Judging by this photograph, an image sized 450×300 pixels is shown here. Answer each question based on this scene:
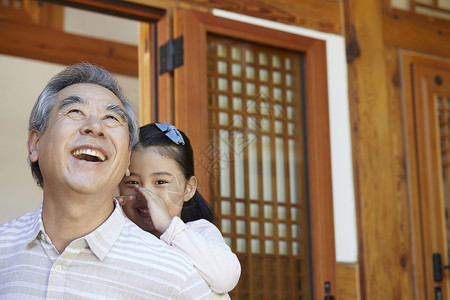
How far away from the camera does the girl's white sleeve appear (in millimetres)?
1925

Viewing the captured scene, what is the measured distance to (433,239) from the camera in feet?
12.1

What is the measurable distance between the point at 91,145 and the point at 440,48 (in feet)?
8.77

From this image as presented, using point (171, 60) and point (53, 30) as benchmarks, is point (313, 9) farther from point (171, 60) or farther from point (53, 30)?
point (53, 30)

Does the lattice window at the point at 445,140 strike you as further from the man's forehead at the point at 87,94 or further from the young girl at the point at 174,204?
the man's forehead at the point at 87,94

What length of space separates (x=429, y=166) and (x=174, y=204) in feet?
6.08

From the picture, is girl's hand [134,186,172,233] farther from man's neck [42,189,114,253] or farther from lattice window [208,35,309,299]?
lattice window [208,35,309,299]

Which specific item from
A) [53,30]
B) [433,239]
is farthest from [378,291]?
[53,30]

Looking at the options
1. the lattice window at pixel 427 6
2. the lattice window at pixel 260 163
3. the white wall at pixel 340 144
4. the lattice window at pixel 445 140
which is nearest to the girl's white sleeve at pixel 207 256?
the lattice window at pixel 260 163

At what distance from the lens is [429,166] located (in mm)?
3738

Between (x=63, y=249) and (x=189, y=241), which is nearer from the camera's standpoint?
(x=63, y=249)

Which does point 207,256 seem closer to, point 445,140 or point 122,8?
point 122,8

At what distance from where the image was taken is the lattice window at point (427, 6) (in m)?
3.88

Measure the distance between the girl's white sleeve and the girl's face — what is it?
265 millimetres


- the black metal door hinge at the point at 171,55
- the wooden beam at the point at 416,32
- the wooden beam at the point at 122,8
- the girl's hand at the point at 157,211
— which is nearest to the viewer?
the girl's hand at the point at 157,211
